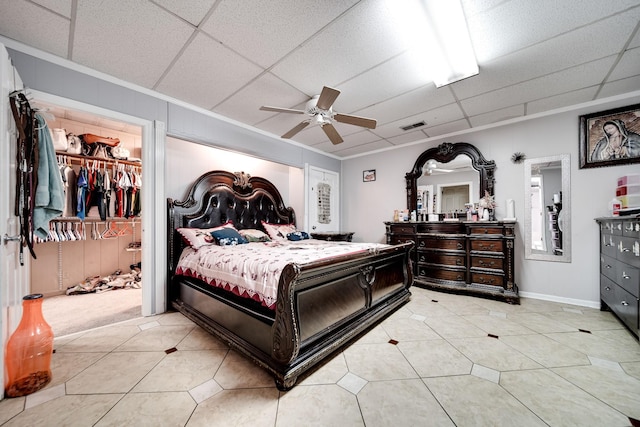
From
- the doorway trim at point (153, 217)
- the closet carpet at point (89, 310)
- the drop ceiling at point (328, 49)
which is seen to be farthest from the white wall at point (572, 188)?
the closet carpet at point (89, 310)

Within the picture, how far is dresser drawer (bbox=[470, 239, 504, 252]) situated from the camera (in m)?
3.52

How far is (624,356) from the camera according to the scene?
6.57 feet

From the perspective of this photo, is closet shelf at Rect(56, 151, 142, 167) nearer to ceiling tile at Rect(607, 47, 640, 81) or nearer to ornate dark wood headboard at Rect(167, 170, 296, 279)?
ornate dark wood headboard at Rect(167, 170, 296, 279)

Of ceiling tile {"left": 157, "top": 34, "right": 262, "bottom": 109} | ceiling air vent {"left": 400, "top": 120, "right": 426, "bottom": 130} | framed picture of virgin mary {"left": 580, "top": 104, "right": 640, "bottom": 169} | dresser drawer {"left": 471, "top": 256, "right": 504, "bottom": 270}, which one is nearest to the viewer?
ceiling tile {"left": 157, "top": 34, "right": 262, "bottom": 109}

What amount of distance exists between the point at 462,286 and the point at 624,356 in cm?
172

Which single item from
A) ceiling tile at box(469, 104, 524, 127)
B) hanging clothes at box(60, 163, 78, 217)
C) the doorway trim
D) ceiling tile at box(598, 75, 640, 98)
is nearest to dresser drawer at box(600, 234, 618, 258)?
ceiling tile at box(598, 75, 640, 98)

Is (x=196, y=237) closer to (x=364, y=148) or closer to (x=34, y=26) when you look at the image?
(x=34, y=26)

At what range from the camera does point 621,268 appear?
250cm

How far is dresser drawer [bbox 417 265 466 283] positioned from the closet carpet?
4.06 m

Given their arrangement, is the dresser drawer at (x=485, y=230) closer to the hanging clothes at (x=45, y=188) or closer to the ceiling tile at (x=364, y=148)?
the ceiling tile at (x=364, y=148)

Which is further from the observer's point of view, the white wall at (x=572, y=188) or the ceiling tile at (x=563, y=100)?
the white wall at (x=572, y=188)

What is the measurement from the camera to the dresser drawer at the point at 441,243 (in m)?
3.78

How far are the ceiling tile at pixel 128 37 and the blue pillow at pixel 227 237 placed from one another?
1.91 m

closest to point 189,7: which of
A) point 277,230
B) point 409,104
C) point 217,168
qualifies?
point 217,168
